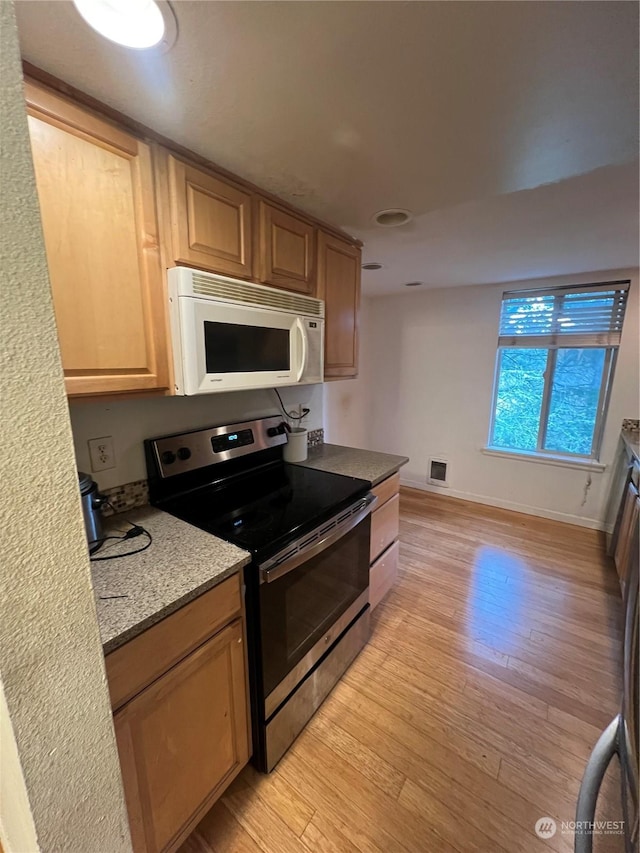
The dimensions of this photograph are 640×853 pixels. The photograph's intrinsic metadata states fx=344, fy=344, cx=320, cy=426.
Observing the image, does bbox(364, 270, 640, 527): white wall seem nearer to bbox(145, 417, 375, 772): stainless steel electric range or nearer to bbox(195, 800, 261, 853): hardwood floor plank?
bbox(145, 417, 375, 772): stainless steel electric range

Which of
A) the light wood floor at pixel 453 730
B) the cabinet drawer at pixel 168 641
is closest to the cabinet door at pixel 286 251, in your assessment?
the cabinet drawer at pixel 168 641

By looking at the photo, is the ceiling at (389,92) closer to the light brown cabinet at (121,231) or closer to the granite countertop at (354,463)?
the light brown cabinet at (121,231)

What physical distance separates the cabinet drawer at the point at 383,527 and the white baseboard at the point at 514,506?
200 centimetres

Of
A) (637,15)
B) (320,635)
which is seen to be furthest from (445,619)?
(637,15)

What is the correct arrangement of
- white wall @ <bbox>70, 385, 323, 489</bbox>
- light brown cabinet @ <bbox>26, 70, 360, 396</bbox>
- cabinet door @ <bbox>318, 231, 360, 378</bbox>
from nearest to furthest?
light brown cabinet @ <bbox>26, 70, 360, 396</bbox> < white wall @ <bbox>70, 385, 323, 489</bbox> < cabinet door @ <bbox>318, 231, 360, 378</bbox>

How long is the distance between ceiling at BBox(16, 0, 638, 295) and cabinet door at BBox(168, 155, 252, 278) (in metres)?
0.08

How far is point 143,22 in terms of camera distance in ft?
2.35

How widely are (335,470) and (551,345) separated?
262 centimetres

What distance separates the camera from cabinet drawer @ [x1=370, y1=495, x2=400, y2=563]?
188 centimetres

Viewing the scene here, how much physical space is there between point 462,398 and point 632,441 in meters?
1.42

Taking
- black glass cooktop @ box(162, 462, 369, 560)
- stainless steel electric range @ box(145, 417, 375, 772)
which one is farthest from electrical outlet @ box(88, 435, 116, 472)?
black glass cooktop @ box(162, 462, 369, 560)

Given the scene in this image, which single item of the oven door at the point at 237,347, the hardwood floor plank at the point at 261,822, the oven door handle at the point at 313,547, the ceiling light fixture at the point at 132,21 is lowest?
the hardwood floor plank at the point at 261,822

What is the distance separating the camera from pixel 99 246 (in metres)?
1.00

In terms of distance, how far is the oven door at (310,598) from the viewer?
1184 millimetres
